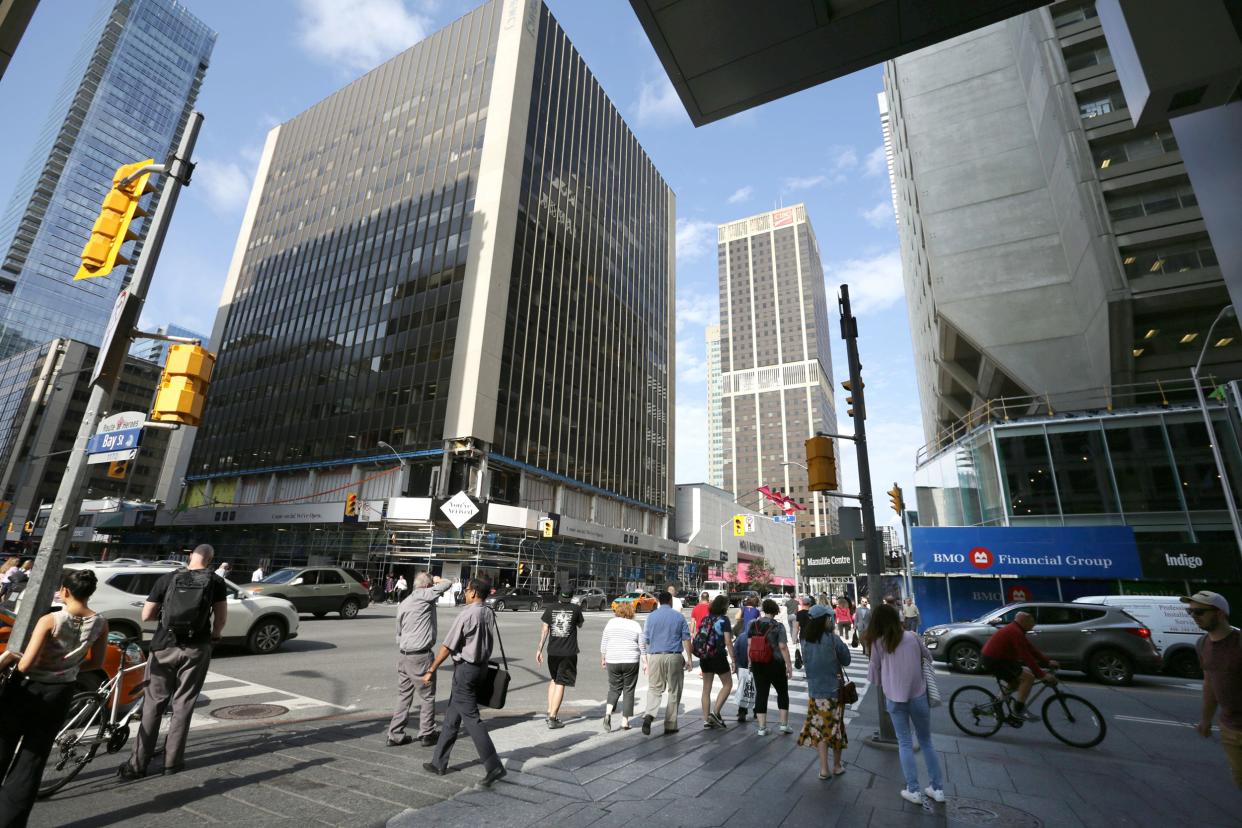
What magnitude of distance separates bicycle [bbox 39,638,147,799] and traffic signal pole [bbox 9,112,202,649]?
36.2 inches

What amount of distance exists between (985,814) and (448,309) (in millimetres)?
43500

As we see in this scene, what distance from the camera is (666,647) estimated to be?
8102 mm

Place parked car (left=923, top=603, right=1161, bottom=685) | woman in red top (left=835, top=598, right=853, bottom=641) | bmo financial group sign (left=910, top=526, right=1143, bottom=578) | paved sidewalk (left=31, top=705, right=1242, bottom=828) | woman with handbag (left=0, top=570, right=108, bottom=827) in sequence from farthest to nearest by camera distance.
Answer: bmo financial group sign (left=910, top=526, right=1143, bottom=578)
woman in red top (left=835, top=598, right=853, bottom=641)
parked car (left=923, top=603, right=1161, bottom=685)
paved sidewalk (left=31, top=705, right=1242, bottom=828)
woman with handbag (left=0, top=570, right=108, bottom=827)

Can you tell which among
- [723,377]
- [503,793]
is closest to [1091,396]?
[503,793]

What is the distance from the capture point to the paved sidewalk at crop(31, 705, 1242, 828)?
4.42 metres

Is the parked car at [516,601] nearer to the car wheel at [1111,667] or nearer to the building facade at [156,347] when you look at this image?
the car wheel at [1111,667]

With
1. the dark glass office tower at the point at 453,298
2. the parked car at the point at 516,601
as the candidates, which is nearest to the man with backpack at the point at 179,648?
the parked car at the point at 516,601

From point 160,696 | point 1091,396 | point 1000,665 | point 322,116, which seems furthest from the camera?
point 322,116

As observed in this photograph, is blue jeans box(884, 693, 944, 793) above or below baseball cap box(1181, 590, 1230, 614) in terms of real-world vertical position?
below

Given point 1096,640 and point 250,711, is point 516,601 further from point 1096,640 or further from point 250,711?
point 1096,640

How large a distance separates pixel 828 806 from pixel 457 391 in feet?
127

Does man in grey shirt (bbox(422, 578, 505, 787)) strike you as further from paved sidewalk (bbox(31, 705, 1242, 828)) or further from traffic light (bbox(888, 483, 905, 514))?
traffic light (bbox(888, 483, 905, 514))

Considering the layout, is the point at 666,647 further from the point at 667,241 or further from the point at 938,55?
the point at 667,241

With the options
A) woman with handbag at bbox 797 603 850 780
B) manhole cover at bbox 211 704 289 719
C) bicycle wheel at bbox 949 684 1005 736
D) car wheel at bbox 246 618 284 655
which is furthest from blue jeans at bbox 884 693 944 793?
car wheel at bbox 246 618 284 655
